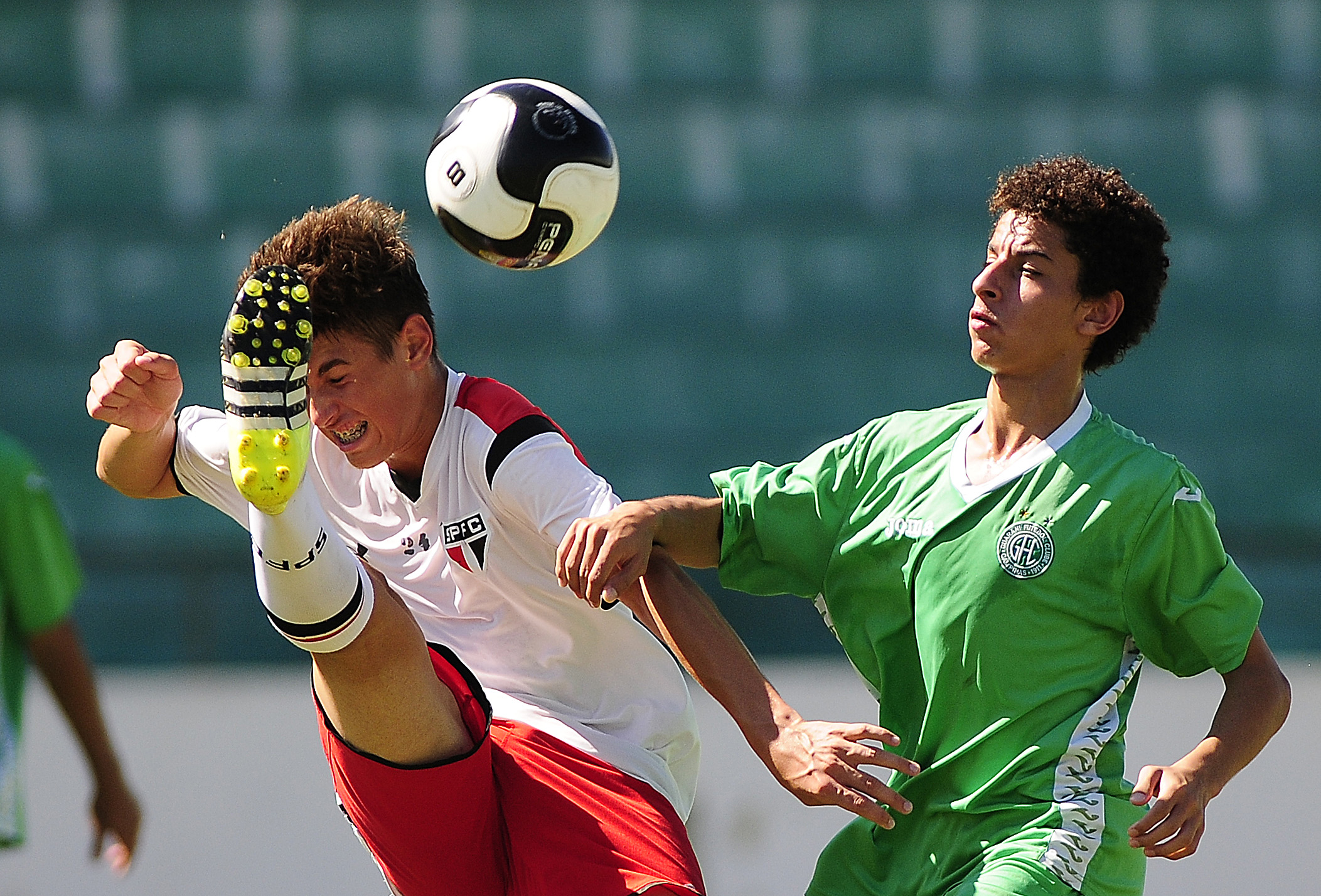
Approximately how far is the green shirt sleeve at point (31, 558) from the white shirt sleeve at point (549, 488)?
135cm

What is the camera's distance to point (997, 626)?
3066 mm

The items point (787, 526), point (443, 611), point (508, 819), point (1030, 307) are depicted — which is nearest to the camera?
point (1030, 307)

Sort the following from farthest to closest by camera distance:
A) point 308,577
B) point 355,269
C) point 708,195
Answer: point 708,195
point 355,269
point 308,577

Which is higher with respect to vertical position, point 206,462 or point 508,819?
point 206,462

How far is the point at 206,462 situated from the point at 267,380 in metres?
0.88

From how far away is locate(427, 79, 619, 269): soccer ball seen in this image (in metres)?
3.56

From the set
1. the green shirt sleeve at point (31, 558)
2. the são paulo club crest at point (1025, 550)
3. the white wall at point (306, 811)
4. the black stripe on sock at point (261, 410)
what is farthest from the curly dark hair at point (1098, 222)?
the white wall at point (306, 811)

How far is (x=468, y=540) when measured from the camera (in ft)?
11.5

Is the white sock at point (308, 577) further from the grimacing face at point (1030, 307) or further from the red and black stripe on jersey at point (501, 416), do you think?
the grimacing face at point (1030, 307)

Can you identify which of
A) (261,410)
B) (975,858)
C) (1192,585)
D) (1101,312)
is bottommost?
(975,858)

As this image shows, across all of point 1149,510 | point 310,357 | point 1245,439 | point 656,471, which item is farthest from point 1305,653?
point 310,357

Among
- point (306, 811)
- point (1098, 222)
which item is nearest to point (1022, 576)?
point (1098, 222)

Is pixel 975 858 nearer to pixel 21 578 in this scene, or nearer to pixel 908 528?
pixel 908 528

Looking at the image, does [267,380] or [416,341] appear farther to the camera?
[416,341]
